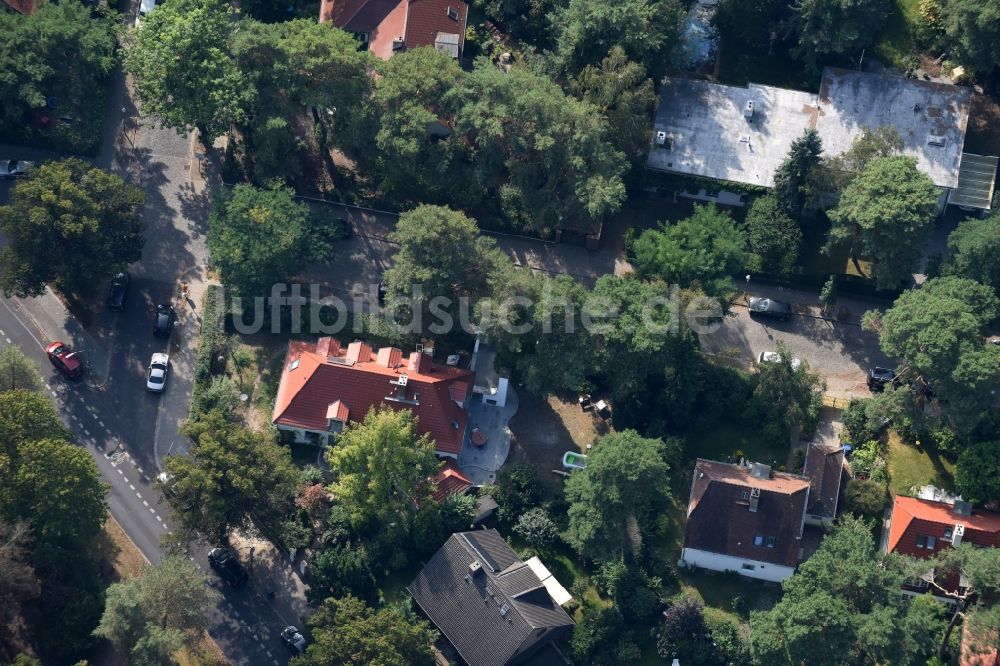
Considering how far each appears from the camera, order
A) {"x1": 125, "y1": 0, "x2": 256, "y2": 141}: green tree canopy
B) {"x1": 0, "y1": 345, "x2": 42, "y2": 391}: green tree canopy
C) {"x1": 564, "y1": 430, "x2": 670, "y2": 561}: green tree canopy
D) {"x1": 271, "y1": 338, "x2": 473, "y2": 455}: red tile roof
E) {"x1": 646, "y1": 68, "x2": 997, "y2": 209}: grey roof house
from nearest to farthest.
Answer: {"x1": 564, "y1": 430, "x2": 670, "y2": 561}: green tree canopy
{"x1": 0, "y1": 345, "x2": 42, "y2": 391}: green tree canopy
{"x1": 271, "y1": 338, "x2": 473, "y2": 455}: red tile roof
{"x1": 125, "y1": 0, "x2": 256, "y2": 141}: green tree canopy
{"x1": 646, "y1": 68, "x2": 997, "y2": 209}: grey roof house

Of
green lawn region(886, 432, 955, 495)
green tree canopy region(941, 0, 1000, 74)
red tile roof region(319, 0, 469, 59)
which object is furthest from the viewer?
red tile roof region(319, 0, 469, 59)

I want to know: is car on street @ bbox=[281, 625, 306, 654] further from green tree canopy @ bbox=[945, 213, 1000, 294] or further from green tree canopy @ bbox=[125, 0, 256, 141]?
green tree canopy @ bbox=[945, 213, 1000, 294]

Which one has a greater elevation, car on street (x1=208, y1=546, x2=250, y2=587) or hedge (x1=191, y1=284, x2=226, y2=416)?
hedge (x1=191, y1=284, x2=226, y2=416)

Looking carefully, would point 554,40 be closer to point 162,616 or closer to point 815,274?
point 815,274

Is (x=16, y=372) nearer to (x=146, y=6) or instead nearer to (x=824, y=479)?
(x=146, y=6)

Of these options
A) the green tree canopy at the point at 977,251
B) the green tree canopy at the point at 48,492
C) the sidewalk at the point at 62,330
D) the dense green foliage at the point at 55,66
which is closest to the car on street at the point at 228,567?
the green tree canopy at the point at 48,492

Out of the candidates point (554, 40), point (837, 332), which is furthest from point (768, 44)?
point (837, 332)

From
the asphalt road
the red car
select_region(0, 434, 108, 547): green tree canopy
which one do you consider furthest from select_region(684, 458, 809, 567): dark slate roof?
the red car
